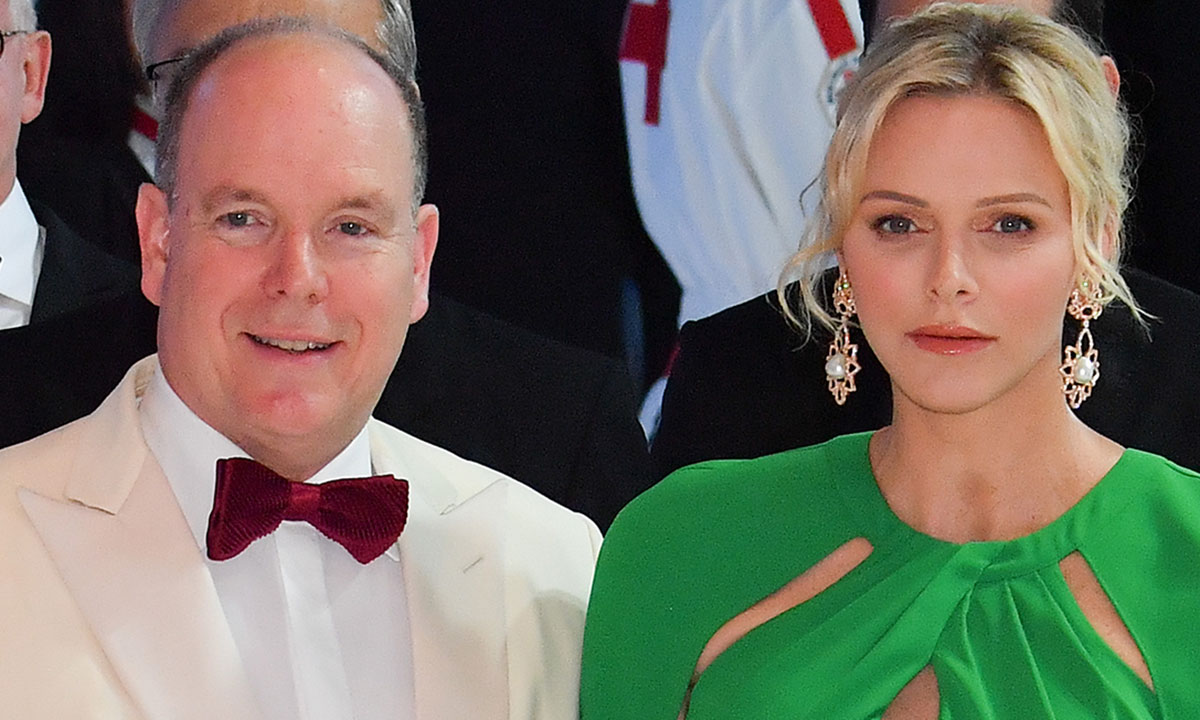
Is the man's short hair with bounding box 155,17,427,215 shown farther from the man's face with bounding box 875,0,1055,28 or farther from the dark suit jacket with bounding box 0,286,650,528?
the man's face with bounding box 875,0,1055,28

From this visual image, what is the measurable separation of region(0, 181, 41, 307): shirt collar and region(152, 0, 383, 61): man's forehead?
0.51m

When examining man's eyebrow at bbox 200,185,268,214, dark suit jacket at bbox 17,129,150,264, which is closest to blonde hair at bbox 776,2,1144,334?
man's eyebrow at bbox 200,185,268,214

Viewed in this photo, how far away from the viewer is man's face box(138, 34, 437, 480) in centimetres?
225

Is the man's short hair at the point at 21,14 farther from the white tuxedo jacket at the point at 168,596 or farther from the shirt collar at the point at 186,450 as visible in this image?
the shirt collar at the point at 186,450

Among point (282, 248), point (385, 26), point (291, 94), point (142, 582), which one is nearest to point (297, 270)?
point (282, 248)

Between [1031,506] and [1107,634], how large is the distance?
20cm

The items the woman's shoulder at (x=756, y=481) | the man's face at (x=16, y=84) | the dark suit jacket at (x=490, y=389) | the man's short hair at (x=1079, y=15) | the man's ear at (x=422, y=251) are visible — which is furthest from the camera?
the man's face at (x=16, y=84)

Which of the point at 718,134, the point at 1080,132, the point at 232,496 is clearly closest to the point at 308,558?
the point at 232,496

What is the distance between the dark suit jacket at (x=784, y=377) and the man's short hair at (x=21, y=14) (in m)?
1.38

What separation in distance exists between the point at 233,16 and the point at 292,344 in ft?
2.93

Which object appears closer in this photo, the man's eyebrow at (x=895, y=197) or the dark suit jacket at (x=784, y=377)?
the man's eyebrow at (x=895, y=197)

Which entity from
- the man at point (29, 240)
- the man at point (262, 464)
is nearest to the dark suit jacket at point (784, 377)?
the man at point (262, 464)

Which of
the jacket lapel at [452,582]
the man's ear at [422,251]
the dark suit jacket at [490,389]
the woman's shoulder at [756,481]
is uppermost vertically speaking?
the man's ear at [422,251]

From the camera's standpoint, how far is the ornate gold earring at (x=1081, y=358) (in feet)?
7.79
